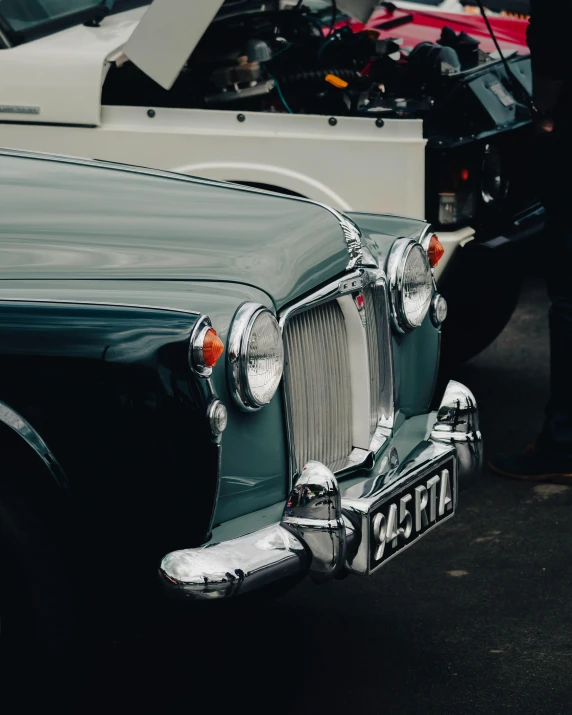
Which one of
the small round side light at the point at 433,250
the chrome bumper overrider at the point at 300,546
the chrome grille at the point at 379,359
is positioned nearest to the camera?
the chrome bumper overrider at the point at 300,546

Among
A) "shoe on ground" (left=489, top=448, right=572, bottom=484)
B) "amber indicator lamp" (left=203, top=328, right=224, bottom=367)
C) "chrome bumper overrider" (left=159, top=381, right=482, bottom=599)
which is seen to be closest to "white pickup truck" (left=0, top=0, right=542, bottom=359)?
"shoe on ground" (left=489, top=448, right=572, bottom=484)

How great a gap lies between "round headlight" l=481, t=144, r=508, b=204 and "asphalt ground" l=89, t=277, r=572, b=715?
135 cm

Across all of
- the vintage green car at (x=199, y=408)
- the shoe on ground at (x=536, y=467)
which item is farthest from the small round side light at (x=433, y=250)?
the shoe on ground at (x=536, y=467)

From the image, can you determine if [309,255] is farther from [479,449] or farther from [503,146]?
[503,146]

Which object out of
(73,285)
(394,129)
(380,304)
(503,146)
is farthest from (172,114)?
(73,285)

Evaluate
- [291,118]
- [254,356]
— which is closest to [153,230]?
[254,356]

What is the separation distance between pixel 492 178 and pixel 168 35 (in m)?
1.37

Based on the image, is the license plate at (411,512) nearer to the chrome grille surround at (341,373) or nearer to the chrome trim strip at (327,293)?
the chrome grille surround at (341,373)

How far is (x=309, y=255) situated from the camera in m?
2.77

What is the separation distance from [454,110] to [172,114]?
3.65 ft

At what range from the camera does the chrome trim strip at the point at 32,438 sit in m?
2.25

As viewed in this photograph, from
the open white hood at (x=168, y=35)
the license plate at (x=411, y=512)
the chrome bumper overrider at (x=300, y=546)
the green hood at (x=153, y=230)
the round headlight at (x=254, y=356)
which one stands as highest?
the open white hood at (x=168, y=35)

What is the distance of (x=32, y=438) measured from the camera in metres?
2.25

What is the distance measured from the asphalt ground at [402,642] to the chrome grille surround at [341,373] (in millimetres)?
434
